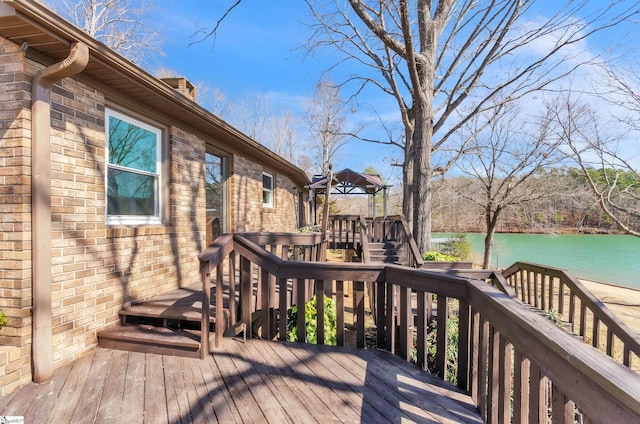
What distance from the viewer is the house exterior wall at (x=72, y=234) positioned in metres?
2.40

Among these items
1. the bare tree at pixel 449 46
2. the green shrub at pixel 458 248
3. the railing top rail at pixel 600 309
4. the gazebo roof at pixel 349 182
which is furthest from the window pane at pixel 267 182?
the green shrub at pixel 458 248

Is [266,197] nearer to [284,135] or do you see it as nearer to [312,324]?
[312,324]

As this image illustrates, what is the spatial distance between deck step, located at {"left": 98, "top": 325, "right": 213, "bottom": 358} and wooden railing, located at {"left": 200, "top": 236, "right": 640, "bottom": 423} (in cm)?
33

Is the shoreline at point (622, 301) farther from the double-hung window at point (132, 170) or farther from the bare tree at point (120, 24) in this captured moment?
the bare tree at point (120, 24)

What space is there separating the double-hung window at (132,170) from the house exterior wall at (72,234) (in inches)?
5.1

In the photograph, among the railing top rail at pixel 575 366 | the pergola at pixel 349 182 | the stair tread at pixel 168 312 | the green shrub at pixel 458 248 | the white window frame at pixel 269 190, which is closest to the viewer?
the railing top rail at pixel 575 366

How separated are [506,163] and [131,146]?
477 inches

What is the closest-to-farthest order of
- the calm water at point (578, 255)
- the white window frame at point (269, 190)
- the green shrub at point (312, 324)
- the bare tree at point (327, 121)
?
the green shrub at point (312, 324) → the white window frame at point (269, 190) → the calm water at point (578, 255) → the bare tree at point (327, 121)

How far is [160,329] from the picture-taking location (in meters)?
3.03

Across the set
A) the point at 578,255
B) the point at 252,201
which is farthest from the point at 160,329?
the point at 578,255

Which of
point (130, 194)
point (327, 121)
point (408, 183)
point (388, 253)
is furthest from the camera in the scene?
point (327, 121)

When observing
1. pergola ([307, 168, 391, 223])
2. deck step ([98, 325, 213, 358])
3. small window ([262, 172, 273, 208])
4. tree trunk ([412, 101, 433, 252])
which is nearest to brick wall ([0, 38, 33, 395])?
deck step ([98, 325, 213, 358])

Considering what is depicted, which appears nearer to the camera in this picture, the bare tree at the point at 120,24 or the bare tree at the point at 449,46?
the bare tree at the point at 449,46

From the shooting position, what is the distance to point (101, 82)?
3086 mm
